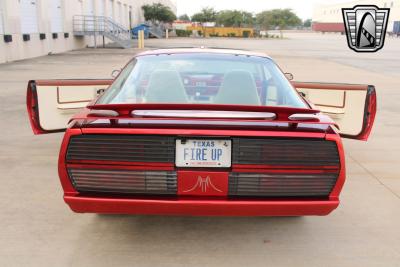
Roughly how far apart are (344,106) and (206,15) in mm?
77227

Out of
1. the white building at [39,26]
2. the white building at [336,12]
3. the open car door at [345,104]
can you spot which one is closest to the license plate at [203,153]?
the open car door at [345,104]

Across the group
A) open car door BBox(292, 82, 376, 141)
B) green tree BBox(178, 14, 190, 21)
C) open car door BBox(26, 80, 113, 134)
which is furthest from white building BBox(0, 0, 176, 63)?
green tree BBox(178, 14, 190, 21)

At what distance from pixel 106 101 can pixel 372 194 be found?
8.44 feet

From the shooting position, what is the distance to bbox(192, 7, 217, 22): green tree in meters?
78.8

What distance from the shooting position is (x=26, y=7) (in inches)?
757

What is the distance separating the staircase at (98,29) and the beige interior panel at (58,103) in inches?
931

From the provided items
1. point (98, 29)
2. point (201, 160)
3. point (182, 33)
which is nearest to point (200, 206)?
point (201, 160)

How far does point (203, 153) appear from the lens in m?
2.41

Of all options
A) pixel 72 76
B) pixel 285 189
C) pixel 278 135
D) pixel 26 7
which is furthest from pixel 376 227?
pixel 26 7

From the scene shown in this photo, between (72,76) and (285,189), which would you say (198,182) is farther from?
(72,76)

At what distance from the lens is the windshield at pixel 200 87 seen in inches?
121

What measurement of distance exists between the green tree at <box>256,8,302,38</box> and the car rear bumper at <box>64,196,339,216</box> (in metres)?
102

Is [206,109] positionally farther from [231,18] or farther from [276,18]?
[276,18]

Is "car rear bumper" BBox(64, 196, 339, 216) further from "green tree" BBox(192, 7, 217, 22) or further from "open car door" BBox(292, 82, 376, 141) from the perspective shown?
"green tree" BBox(192, 7, 217, 22)
